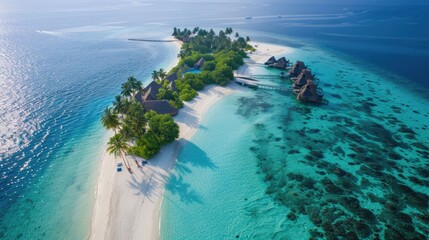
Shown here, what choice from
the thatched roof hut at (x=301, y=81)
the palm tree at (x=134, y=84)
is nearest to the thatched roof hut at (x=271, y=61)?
the thatched roof hut at (x=301, y=81)

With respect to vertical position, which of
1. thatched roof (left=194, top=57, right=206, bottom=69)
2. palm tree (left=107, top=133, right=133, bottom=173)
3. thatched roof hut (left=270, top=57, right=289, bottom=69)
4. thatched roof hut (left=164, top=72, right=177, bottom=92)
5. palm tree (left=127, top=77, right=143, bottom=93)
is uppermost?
palm tree (left=127, top=77, right=143, bottom=93)

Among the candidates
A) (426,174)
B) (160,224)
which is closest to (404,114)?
(426,174)

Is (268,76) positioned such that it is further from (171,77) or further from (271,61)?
(171,77)

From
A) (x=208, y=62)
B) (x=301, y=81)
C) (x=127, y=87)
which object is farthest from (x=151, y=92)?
(x=301, y=81)

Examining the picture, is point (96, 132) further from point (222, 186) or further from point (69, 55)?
point (69, 55)

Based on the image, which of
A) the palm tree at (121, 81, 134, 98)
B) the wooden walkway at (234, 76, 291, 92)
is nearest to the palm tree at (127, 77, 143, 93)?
the palm tree at (121, 81, 134, 98)

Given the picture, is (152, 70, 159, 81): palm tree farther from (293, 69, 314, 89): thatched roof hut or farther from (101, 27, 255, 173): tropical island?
(293, 69, 314, 89): thatched roof hut

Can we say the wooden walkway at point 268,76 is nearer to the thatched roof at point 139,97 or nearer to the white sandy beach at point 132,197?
the thatched roof at point 139,97
